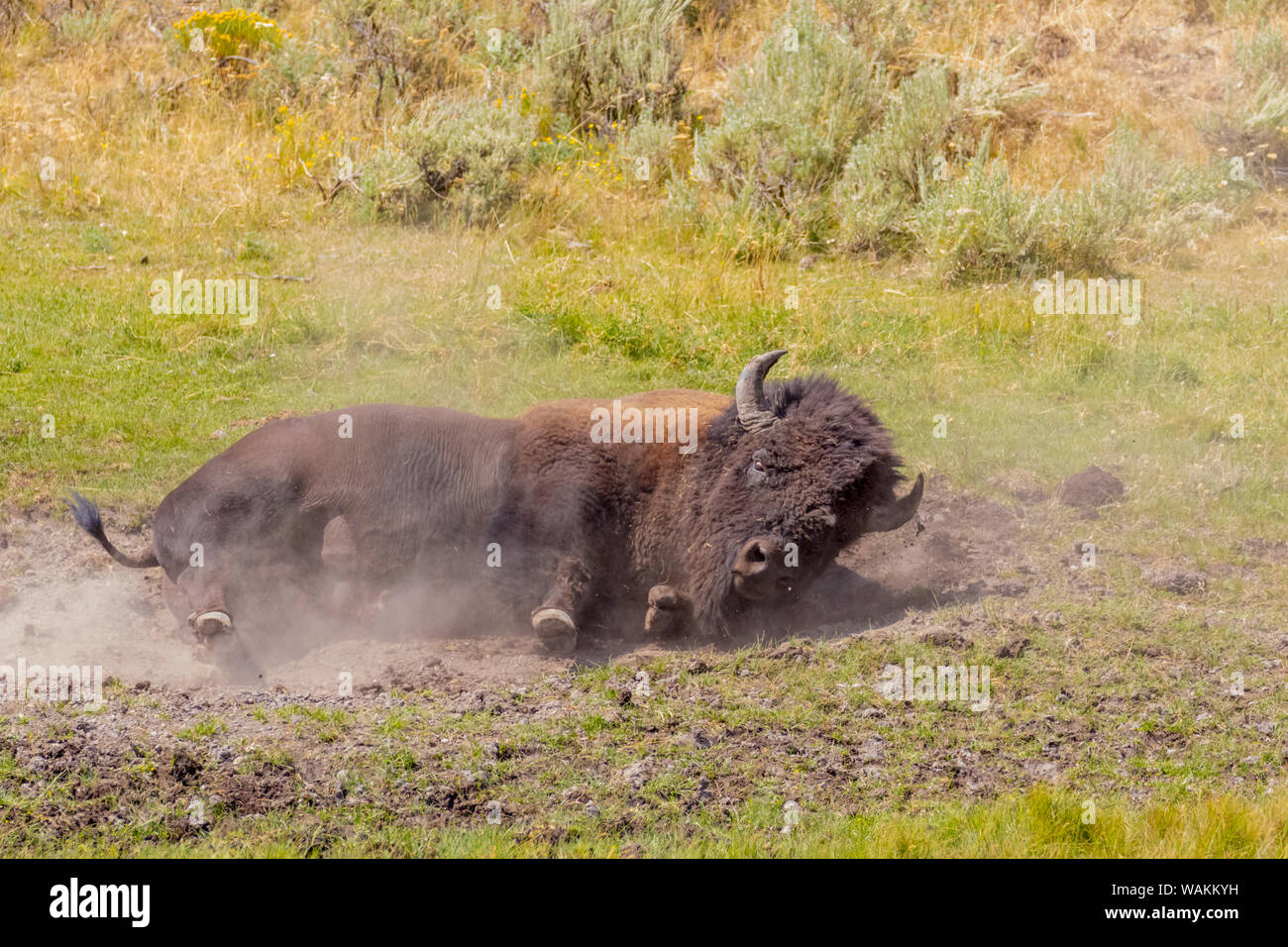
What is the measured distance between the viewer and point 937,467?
8570 millimetres

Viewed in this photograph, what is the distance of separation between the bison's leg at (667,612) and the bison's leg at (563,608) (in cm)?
34

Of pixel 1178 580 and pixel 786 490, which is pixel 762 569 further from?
pixel 1178 580

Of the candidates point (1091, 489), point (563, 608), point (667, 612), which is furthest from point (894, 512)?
point (1091, 489)

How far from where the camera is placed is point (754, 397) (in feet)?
21.0

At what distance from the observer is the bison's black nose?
5.96 metres

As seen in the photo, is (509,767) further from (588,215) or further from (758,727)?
(588,215)

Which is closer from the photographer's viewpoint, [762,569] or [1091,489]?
[762,569]

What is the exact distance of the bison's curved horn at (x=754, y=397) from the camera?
634 centimetres

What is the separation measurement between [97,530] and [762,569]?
3330mm

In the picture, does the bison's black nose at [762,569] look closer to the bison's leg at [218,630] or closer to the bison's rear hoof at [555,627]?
the bison's rear hoof at [555,627]

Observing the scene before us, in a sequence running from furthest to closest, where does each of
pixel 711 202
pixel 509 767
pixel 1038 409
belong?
pixel 711 202
pixel 1038 409
pixel 509 767

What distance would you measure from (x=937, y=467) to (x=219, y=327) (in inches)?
231

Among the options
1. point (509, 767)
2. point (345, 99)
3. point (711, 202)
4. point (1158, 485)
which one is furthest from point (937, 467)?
point (345, 99)

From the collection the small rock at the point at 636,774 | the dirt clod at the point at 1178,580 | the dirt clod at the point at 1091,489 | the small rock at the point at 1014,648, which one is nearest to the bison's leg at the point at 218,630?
the small rock at the point at 636,774
